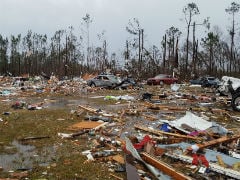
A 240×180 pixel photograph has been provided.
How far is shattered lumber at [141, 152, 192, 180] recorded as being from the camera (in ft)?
20.8

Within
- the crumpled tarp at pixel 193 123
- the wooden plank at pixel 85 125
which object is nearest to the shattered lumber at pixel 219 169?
the crumpled tarp at pixel 193 123

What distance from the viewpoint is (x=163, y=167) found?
683 centimetres

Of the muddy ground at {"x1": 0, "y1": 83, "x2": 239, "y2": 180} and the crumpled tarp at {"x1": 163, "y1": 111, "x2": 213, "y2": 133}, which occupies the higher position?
the crumpled tarp at {"x1": 163, "y1": 111, "x2": 213, "y2": 133}

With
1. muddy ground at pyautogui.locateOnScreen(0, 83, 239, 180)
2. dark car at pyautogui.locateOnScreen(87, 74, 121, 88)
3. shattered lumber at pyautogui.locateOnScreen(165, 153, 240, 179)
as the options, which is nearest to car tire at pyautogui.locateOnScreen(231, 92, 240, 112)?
muddy ground at pyautogui.locateOnScreen(0, 83, 239, 180)

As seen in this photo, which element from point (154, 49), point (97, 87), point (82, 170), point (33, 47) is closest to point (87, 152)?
point (82, 170)

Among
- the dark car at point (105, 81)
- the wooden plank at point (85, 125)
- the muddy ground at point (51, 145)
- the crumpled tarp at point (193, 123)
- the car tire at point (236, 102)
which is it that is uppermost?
the dark car at point (105, 81)

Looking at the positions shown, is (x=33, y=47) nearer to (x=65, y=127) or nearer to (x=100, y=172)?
(x=65, y=127)

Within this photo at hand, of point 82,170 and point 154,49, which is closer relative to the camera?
point 82,170

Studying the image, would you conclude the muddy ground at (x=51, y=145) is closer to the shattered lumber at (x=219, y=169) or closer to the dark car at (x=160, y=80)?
the shattered lumber at (x=219, y=169)

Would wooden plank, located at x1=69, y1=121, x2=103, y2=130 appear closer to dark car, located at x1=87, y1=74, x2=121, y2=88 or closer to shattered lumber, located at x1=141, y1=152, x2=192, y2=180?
shattered lumber, located at x1=141, y1=152, x2=192, y2=180

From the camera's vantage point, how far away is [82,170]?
7055 millimetres

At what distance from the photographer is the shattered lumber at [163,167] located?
6354 millimetres

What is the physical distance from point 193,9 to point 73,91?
112ft

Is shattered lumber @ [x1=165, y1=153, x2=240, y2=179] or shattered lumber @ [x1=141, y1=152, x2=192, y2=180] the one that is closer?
shattered lumber @ [x1=141, y1=152, x2=192, y2=180]
